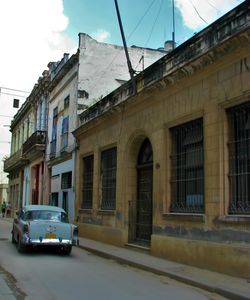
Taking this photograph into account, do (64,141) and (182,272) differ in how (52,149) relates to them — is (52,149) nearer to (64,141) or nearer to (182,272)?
(64,141)

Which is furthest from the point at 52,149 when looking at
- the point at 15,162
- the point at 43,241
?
the point at 43,241

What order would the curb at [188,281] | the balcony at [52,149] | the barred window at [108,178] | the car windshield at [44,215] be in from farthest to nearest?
the balcony at [52,149], the barred window at [108,178], the car windshield at [44,215], the curb at [188,281]

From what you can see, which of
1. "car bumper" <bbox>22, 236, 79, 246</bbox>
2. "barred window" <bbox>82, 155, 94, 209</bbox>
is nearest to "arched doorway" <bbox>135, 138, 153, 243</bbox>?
"car bumper" <bbox>22, 236, 79, 246</bbox>

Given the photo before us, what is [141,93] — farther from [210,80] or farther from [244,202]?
[244,202]

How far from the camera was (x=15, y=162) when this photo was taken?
44562 mm

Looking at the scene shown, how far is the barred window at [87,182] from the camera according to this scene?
22509mm

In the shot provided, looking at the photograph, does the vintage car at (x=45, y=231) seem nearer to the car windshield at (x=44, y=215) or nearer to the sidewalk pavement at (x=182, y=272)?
the car windshield at (x=44, y=215)

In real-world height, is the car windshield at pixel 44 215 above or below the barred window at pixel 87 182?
below

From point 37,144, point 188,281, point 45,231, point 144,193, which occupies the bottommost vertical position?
point 188,281

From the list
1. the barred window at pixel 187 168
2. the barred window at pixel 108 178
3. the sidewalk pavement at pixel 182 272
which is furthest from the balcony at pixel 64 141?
the barred window at pixel 187 168

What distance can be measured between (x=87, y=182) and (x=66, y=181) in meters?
3.97

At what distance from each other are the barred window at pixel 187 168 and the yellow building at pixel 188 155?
0.03 meters

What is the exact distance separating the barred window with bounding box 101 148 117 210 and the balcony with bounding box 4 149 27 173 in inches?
783

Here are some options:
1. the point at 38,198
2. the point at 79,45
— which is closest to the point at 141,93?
the point at 79,45
